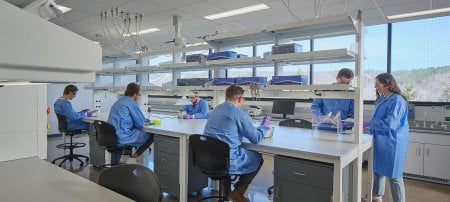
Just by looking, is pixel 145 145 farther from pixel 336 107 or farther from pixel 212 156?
pixel 336 107

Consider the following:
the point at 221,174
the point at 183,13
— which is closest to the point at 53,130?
the point at 183,13

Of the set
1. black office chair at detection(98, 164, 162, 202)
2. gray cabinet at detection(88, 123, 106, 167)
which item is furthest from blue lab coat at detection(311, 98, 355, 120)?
gray cabinet at detection(88, 123, 106, 167)

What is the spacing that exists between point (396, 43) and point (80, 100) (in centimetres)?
686

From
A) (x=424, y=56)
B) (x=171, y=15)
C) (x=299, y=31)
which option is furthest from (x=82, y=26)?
(x=424, y=56)

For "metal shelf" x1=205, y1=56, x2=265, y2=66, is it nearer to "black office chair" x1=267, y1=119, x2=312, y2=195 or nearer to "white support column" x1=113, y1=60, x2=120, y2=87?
"black office chair" x1=267, y1=119, x2=312, y2=195

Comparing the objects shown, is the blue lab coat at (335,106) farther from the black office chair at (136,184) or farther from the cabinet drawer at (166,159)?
the black office chair at (136,184)

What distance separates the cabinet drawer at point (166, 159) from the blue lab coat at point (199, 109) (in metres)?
1.32

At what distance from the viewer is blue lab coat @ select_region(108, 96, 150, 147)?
10.1 feet

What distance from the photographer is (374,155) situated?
2645mm

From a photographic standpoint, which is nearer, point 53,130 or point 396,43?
point 396,43

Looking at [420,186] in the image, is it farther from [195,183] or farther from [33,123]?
[33,123]

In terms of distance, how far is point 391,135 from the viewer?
252 centimetres

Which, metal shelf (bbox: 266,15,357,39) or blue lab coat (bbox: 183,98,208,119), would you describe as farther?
blue lab coat (bbox: 183,98,208,119)

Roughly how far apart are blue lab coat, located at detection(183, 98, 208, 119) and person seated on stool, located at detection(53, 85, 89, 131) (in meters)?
1.61
